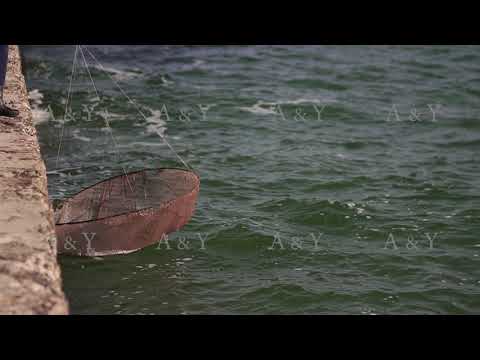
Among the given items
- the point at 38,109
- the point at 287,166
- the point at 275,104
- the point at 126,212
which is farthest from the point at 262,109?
the point at 126,212

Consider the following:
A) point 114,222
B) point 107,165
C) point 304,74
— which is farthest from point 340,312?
point 304,74

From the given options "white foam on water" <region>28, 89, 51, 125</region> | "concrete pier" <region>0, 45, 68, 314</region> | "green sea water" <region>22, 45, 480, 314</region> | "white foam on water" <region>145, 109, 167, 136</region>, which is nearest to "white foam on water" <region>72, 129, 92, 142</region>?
"green sea water" <region>22, 45, 480, 314</region>

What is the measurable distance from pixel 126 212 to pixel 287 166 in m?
3.57

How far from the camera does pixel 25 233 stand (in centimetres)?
452

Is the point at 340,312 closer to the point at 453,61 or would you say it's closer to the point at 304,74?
the point at 304,74

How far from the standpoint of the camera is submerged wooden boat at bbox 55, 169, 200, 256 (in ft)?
19.6

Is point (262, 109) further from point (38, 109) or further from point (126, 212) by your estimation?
point (126, 212)

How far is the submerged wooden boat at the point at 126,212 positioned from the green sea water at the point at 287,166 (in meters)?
0.30

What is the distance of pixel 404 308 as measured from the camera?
19.6 feet

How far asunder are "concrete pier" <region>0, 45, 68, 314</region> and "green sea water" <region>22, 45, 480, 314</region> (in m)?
1.12

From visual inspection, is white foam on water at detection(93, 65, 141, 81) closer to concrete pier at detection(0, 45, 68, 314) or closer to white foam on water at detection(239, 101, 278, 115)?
white foam on water at detection(239, 101, 278, 115)

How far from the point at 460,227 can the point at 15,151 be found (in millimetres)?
4589

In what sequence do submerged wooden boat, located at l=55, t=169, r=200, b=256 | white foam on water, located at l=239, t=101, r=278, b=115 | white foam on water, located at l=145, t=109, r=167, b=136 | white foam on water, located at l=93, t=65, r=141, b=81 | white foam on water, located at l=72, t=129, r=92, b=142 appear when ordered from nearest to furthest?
submerged wooden boat, located at l=55, t=169, r=200, b=256 → white foam on water, located at l=72, t=129, r=92, b=142 → white foam on water, located at l=145, t=109, r=167, b=136 → white foam on water, located at l=239, t=101, r=278, b=115 → white foam on water, located at l=93, t=65, r=141, b=81

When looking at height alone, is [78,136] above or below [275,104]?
below
